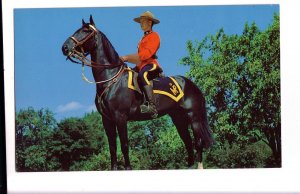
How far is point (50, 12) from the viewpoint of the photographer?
8.65 m

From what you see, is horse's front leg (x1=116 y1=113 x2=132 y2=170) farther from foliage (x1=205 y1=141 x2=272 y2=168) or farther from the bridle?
foliage (x1=205 y1=141 x2=272 y2=168)

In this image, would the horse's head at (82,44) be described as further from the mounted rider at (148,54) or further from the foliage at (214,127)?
the foliage at (214,127)

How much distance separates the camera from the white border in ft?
28.3

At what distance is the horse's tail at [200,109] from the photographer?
28.7 ft

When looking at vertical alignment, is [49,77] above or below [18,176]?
above

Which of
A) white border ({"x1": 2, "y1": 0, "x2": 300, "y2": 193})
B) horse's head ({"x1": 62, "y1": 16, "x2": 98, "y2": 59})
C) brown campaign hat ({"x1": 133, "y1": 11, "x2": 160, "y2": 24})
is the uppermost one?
brown campaign hat ({"x1": 133, "y1": 11, "x2": 160, "y2": 24})

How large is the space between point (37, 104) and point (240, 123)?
2376 mm

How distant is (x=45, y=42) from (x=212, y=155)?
2.35 meters

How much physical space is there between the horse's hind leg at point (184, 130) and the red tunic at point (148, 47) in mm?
683

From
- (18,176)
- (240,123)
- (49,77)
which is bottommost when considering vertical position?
(18,176)

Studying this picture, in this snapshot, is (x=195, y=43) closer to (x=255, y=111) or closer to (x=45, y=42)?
(x=255, y=111)

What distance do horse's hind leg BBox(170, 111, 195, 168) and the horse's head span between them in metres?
1.26

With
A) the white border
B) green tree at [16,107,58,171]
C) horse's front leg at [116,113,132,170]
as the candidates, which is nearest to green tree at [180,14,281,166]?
the white border
